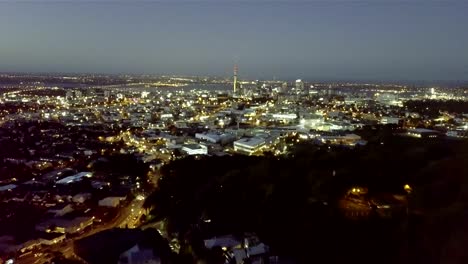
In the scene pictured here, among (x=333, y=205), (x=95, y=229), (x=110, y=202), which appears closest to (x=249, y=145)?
(x=110, y=202)

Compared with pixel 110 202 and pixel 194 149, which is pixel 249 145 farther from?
pixel 110 202

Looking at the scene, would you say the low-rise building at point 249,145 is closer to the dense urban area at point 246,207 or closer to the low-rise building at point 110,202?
the dense urban area at point 246,207

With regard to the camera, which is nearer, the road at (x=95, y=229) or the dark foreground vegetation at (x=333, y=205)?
the dark foreground vegetation at (x=333, y=205)

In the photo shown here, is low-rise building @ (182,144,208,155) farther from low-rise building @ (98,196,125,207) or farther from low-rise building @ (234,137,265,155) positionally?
low-rise building @ (98,196,125,207)

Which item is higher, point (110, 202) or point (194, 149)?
point (110, 202)

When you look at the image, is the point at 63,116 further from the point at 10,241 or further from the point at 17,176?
the point at 10,241

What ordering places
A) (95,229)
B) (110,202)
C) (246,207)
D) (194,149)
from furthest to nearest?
(194,149) → (110,202) → (95,229) → (246,207)

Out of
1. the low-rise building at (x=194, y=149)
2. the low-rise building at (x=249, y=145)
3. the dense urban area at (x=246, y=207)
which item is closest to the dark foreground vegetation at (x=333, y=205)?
the dense urban area at (x=246, y=207)

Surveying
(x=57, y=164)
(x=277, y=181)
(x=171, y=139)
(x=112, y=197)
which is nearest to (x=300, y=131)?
(x=171, y=139)

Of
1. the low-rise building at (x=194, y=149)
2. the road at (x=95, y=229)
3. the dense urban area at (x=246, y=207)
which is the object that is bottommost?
the low-rise building at (x=194, y=149)

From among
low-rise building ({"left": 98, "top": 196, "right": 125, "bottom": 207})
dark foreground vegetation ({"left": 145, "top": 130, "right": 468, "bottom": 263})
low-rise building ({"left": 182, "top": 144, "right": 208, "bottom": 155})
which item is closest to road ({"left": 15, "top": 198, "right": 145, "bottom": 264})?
low-rise building ({"left": 98, "top": 196, "right": 125, "bottom": 207})
